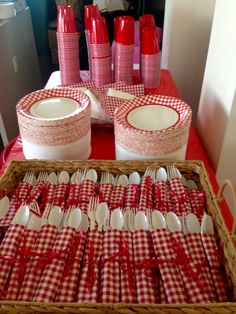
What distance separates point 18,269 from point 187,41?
130 cm

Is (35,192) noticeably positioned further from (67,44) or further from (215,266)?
(67,44)

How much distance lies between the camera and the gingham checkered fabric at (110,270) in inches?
17.3

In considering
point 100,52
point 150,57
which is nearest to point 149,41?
point 150,57

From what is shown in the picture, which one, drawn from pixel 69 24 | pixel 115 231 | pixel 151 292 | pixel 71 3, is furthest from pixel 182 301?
pixel 71 3

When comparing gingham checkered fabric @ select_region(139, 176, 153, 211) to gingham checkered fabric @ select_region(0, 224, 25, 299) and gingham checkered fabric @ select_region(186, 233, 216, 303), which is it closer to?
gingham checkered fabric @ select_region(186, 233, 216, 303)

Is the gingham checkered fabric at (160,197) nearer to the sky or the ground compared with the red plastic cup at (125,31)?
nearer to the ground

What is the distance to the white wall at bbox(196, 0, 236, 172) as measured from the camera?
2.39ft

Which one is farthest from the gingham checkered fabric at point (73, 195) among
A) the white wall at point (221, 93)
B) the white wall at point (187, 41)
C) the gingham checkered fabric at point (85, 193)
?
the white wall at point (187, 41)

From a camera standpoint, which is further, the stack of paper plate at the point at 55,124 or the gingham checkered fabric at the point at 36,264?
the stack of paper plate at the point at 55,124

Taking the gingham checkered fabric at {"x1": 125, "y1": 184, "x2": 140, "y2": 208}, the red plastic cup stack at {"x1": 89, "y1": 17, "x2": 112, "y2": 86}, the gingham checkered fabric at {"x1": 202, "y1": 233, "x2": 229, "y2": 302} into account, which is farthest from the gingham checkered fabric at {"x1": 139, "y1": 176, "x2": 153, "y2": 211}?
the red plastic cup stack at {"x1": 89, "y1": 17, "x2": 112, "y2": 86}

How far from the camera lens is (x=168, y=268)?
1.54 feet

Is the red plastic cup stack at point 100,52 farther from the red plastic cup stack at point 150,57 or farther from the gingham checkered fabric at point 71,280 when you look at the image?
the gingham checkered fabric at point 71,280

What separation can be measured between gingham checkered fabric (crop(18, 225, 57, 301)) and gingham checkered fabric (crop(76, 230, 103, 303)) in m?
0.06

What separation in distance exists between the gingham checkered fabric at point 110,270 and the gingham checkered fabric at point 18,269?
12 cm
